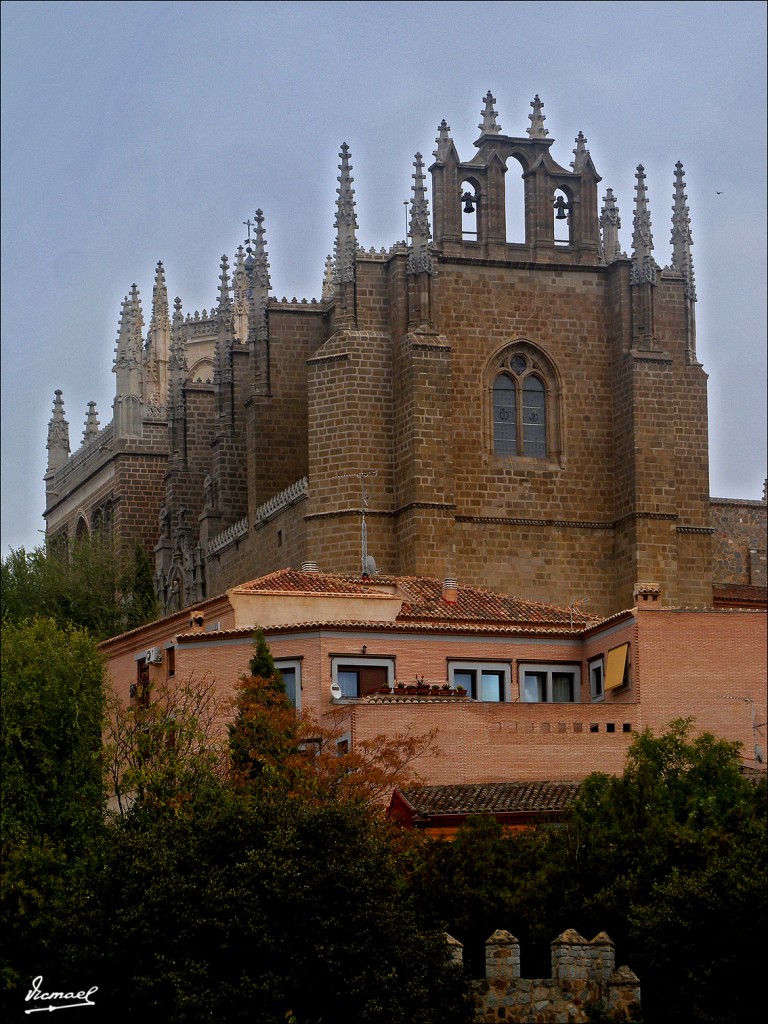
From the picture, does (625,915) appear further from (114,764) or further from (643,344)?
(643,344)

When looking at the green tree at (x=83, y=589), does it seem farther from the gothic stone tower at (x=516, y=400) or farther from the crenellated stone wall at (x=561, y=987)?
the crenellated stone wall at (x=561, y=987)

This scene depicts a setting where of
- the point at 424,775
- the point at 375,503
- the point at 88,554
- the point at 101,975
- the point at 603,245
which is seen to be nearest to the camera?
the point at 101,975

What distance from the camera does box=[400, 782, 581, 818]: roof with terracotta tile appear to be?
1718 inches

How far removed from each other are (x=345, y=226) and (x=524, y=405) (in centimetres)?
607

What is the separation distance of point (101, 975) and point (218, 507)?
3608cm

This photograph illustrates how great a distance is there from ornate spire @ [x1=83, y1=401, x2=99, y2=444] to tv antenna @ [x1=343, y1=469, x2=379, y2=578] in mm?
28855

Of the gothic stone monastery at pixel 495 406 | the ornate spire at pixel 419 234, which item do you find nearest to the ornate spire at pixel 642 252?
the gothic stone monastery at pixel 495 406

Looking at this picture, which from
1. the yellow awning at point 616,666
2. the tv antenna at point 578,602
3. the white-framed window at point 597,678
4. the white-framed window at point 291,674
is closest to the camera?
the white-framed window at point 291,674

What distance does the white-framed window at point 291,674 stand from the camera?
49094mm

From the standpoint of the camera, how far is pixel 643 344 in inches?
2584

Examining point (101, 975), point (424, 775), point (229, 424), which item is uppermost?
point (229, 424)

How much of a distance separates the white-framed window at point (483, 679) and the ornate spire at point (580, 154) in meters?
19.5

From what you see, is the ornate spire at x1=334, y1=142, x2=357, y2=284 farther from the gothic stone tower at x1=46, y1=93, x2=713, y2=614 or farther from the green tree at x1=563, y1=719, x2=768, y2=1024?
the green tree at x1=563, y1=719, x2=768, y2=1024

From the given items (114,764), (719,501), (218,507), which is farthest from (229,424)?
(114,764)
